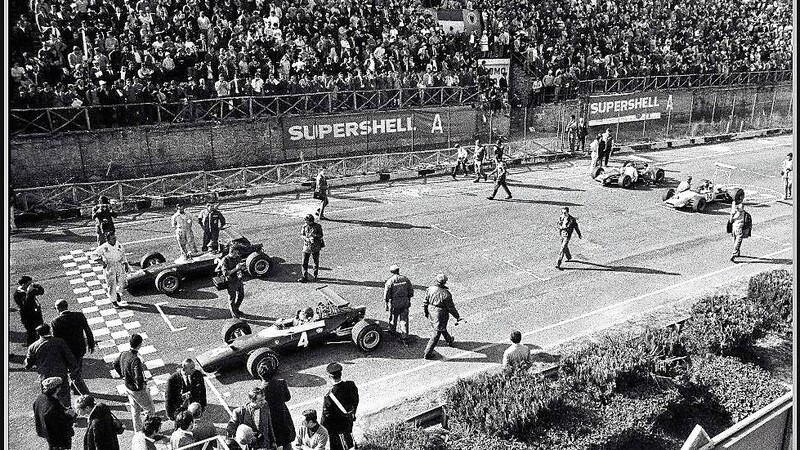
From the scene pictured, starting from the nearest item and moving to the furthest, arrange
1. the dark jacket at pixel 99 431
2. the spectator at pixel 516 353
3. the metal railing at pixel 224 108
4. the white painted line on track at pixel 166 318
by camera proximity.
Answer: the dark jacket at pixel 99 431, the spectator at pixel 516 353, the white painted line on track at pixel 166 318, the metal railing at pixel 224 108

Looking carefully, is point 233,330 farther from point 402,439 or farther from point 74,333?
point 402,439

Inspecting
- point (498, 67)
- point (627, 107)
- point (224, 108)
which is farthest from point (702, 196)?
point (224, 108)

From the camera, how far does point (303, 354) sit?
1255 centimetres

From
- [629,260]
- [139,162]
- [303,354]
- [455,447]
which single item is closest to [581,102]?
[629,260]

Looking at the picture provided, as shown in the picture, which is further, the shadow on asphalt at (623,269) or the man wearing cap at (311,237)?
the shadow on asphalt at (623,269)

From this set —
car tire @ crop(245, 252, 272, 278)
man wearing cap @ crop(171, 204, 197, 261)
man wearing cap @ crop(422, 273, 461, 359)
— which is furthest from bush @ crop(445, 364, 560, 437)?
man wearing cap @ crop(171, 204, 197, 261)

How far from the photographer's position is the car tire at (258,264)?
16031 mm

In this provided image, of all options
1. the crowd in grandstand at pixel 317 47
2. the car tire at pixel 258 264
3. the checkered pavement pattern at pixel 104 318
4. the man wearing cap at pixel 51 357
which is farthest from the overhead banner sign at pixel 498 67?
the man wearing cap at pixel 51 357

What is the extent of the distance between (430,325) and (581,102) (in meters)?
22.1

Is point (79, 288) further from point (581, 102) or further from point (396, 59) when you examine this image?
point (581, 102)

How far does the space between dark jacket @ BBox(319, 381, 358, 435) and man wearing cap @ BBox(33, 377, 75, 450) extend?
3.37 m

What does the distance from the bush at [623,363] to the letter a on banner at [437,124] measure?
19.1m

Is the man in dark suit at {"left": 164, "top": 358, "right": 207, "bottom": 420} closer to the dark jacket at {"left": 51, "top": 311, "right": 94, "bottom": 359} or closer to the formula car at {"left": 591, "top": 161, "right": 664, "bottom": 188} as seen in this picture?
the dark jacket at {"left": 51, "top": 311, "right": 94, "bottom": 359}

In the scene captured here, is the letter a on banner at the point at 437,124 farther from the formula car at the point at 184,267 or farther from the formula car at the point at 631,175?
the formula car at the point at 184,267
